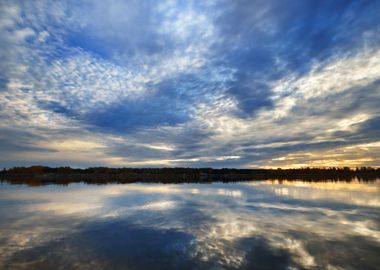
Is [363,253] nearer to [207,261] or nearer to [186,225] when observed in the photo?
[207,261]

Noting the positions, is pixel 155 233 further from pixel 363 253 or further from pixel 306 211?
pixel 306 211

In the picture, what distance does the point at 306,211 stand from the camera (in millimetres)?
18453

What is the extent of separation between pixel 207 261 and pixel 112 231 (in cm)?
591

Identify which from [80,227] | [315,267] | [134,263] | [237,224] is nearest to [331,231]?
[237,224]

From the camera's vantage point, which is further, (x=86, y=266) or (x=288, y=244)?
(x=288, y=244)

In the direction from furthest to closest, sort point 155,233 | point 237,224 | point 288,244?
point 237,224 → point 155,233 → point 288,244

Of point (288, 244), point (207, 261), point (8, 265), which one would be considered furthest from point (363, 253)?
point (8, 265)

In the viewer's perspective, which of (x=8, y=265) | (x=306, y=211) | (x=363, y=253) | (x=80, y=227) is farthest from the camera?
(x=306, y=211)

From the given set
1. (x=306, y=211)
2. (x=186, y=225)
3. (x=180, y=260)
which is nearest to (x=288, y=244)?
(x=180, y=260)

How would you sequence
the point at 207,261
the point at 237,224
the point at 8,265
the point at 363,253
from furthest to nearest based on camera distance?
1. the point at 237,224
2. the point at 363,253
3. the point at 207,261
4. the point at 8,265

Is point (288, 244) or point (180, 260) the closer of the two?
point (180, 260)

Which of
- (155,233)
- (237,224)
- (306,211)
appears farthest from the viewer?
(306,211)

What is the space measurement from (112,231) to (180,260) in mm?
5247

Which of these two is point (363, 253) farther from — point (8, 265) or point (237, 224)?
point (8, 265)
